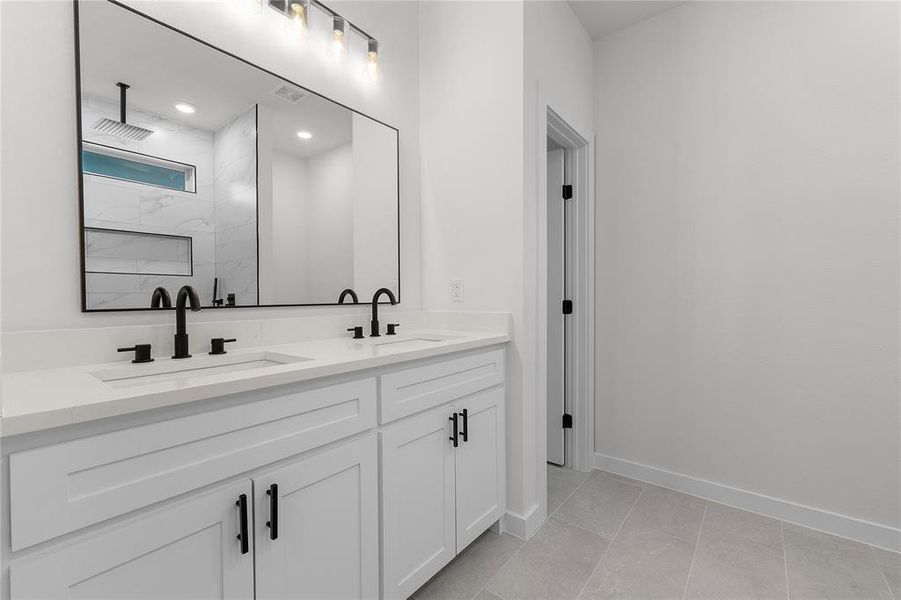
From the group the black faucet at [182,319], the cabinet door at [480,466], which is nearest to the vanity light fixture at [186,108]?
the black faucet at [182,319]

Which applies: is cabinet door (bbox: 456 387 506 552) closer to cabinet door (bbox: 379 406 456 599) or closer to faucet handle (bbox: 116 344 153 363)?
cabinet door (bbox: 379 406 456 599)

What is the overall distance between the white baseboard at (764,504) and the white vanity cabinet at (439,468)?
1.08 m

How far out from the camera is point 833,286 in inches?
74.8

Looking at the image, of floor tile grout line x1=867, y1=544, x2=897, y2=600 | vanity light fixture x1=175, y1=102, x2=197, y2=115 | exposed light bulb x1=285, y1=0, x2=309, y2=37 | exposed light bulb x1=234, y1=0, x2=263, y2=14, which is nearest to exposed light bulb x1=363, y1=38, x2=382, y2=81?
exposed light bulb x1=285, y1=0, x2=309, y2=37

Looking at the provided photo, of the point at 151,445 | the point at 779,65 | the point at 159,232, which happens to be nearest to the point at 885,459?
the point at 779,65

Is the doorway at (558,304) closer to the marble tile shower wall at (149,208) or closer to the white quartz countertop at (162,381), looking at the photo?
the white quartz countertop at (162,381)

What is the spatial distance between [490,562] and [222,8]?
239 centimetres

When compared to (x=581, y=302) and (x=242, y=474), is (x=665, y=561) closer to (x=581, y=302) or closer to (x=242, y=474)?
(x=581, y=302)

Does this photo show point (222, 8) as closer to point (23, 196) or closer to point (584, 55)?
point (23, 196)

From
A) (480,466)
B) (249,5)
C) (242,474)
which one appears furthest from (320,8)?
(480,466)

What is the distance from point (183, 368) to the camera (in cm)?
123

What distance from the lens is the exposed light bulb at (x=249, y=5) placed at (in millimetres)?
1528

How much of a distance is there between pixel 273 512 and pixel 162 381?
49 centimetres

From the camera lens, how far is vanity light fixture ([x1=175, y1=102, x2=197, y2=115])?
1374 millimetres
